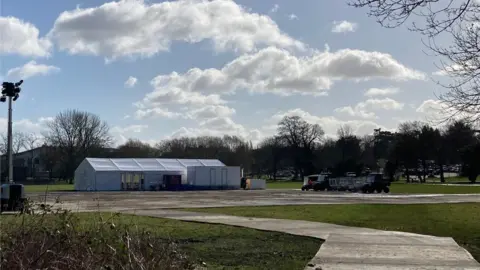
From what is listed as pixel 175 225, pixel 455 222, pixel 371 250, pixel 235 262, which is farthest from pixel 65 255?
pixel 455 222

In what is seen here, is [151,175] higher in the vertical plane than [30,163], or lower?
lower

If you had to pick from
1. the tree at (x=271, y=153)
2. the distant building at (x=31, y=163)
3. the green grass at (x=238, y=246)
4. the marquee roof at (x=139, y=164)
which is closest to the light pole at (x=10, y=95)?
the green grass at (x=238, y=246)

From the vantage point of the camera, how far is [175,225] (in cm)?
1897

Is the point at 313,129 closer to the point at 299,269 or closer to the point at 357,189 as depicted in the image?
the point at 357,189

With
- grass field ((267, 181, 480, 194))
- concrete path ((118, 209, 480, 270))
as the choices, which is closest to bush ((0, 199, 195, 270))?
concrete path ((118, 209, 480, 270))

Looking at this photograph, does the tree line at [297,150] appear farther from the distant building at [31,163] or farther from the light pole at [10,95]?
the light pole at [10,95]

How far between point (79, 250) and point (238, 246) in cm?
720

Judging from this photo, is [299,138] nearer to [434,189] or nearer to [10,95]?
[434,189]

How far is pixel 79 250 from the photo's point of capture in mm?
6664

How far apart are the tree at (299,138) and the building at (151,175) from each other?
40.2 meters

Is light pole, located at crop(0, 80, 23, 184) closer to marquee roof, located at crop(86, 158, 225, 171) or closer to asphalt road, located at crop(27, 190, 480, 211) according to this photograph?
asphalt road, located at crop(27, 190, 480, 211)

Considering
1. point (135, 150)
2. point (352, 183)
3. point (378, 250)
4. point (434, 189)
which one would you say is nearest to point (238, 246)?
point (378, 250)

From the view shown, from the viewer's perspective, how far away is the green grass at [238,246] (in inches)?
424

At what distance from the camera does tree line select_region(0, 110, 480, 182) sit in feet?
323
